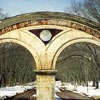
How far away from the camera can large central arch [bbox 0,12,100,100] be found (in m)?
15.7

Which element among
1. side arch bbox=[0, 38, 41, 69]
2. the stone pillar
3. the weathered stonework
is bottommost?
the stone pillar

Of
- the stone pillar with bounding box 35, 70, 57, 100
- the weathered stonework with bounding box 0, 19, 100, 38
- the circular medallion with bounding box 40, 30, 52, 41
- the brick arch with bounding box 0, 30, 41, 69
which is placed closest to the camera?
the stone pillar with bounding box 35, 70, 57, 100

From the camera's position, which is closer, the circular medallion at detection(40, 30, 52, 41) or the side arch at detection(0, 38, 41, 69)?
the side arch at detection(0, 38, 41, 69)

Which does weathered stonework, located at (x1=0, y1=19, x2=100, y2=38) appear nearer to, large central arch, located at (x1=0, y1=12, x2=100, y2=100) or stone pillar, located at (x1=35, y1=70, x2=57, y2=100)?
large central arch, located at (x1=0, y1=12, x2=100, y2=100)

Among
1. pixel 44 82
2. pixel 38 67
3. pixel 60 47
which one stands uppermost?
pixel 60 47

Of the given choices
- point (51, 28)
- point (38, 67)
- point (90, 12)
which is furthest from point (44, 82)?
point (90, 12)

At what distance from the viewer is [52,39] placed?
15930 millimetres

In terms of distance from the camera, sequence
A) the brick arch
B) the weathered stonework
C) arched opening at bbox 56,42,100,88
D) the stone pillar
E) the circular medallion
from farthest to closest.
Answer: arched opening at bbox 56,42,100,88, the weathered stonework, the circular medallion, the brick arch, the stone pillar

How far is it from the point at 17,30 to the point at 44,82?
411 cm

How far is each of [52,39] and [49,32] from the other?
1.77ft

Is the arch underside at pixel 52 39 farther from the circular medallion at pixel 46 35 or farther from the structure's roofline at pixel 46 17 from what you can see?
the circular medallion at pixel 46 35

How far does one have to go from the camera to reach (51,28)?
16016mm

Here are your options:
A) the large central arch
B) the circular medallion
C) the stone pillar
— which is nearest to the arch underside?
the large central arch

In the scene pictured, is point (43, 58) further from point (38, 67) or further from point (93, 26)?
point (93, 26)
